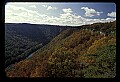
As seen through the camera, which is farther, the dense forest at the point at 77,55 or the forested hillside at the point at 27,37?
the dense forest at the point at 77,55

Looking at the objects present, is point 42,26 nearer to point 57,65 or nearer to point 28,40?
point 28,40

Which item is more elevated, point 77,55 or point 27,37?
point 27,37

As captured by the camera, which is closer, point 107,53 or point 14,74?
point 14,74

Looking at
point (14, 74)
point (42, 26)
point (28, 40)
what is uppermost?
point (42, 26)

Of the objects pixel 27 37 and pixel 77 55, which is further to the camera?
pixel 77 55

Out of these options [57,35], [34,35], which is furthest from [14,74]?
[57,35]
